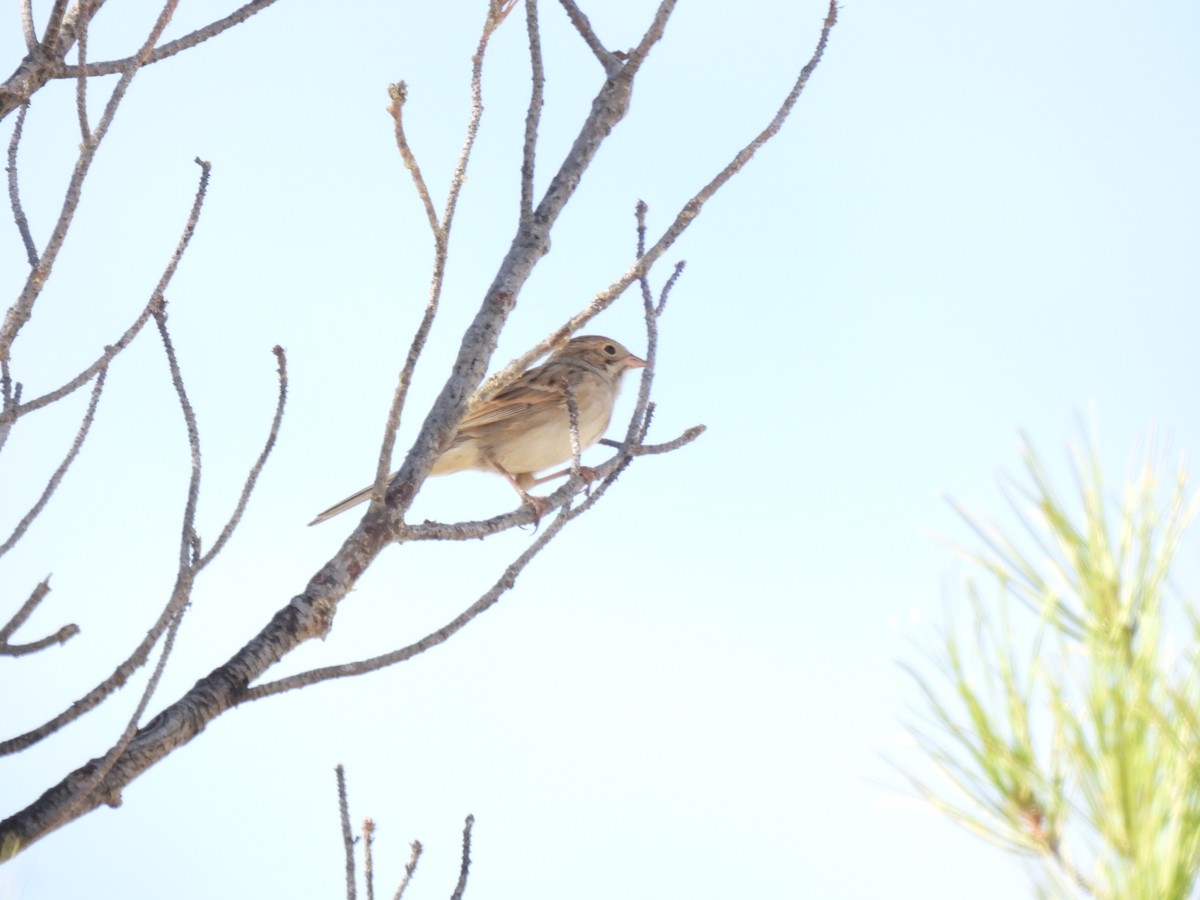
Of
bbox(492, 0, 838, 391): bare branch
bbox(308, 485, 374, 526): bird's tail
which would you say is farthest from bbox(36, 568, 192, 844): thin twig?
bbox(308, 485, 374, 526): bird's tail

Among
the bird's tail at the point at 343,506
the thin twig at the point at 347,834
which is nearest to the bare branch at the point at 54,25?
the thin twig at the point at 347,834

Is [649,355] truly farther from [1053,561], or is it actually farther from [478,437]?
[478,437]

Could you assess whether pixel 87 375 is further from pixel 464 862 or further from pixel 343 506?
pixel 343 506

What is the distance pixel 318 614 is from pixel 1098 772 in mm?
2300

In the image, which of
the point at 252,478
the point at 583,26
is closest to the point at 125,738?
the point at 252,478

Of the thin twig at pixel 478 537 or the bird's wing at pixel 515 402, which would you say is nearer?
the thin twig at pixel 478 537

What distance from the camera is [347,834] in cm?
362

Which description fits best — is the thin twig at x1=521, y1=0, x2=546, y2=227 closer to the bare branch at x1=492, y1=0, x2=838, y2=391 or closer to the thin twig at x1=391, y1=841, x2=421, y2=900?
the bare branch at x1=492, y1=0, x2=838, y2=391

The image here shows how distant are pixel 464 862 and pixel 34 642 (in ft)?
4.37

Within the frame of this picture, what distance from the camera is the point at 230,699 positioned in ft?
11.5

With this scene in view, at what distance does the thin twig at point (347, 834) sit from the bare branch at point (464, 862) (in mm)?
286

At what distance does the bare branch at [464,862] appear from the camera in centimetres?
371

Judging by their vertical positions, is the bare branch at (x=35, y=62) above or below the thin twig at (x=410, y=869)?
above

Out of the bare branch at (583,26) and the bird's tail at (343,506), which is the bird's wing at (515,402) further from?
the bare branch at (583,26)
